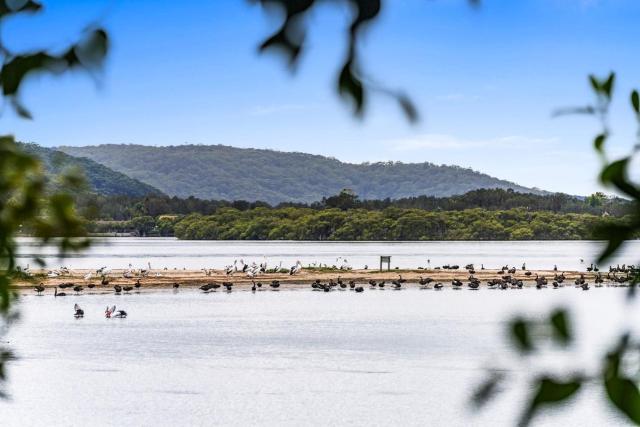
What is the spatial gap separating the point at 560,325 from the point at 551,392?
0.09m

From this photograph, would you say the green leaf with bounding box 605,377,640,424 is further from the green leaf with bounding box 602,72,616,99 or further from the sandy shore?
the sandy shore

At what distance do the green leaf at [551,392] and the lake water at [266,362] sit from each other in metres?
7.79

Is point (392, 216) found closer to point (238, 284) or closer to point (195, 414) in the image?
point (238, 284)

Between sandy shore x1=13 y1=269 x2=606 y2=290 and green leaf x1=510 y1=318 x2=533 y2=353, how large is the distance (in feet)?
171

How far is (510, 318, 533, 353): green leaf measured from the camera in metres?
1.39

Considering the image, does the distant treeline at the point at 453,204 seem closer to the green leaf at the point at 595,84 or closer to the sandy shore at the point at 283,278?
the sandy shore at the point at 283,278

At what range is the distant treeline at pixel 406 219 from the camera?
6777 inches

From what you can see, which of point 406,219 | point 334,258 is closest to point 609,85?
point 334,258

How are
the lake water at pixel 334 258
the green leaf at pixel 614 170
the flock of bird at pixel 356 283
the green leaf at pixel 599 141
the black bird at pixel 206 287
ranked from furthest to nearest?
1. the lake water at pixel 334 258
2. the flock of bird at pixel 356 283
3. the black bird at pixel 206 287
4. the green leaf at pixel 599 141
5. the green leaf at pixel 614 170

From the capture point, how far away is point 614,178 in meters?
1.45

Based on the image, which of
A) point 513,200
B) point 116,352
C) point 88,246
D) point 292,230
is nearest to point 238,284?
Result: point 116,352

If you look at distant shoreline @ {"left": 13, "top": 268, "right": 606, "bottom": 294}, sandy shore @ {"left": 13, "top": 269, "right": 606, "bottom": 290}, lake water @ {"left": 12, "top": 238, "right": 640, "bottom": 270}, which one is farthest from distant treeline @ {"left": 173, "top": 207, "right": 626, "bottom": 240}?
sandy shore @ {"left": 13, "top": 269, "right": 606, "bottom": 290}

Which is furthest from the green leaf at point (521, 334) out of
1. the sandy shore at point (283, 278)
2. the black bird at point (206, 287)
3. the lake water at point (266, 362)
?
the sandy shore at point (283, 278)

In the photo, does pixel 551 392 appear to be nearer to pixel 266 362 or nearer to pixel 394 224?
pixel 266 362
